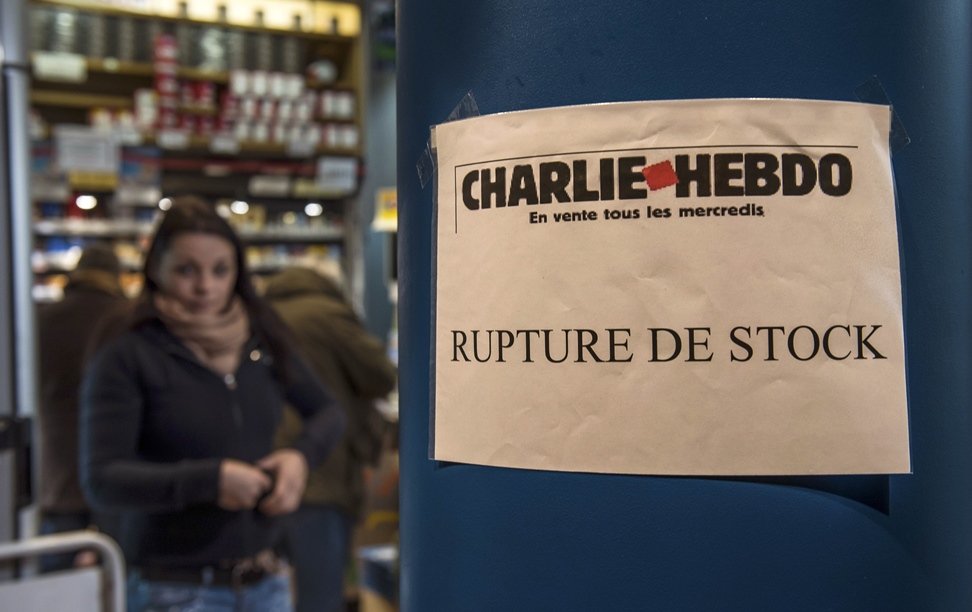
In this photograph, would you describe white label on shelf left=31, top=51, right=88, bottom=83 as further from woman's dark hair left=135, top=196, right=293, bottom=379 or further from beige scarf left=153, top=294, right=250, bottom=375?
beige scarf left=153, top=294, right=250, bottom=375

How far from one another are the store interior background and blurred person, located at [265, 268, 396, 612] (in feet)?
5.78

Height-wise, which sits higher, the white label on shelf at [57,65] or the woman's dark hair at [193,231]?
the white label on shelf at [57,65]

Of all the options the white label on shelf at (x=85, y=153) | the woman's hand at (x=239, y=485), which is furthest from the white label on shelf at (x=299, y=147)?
the woman's hand at (x=239, y=485)

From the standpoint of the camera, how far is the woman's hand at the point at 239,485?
1959mm

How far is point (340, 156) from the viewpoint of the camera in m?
5.90

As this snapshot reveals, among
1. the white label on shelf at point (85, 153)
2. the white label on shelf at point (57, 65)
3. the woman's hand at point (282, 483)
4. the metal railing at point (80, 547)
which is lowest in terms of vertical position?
the metal railing at point (80, 547)

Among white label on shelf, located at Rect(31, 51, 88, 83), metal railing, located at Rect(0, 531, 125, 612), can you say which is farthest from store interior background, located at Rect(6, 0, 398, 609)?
metal railing, located at Rect(0, 531, 125, 612)

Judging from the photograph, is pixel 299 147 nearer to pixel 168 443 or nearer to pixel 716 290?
pixel 168 443

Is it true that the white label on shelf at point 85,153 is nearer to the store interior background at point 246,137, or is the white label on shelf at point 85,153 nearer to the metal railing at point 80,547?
the store interior background at point 246,137

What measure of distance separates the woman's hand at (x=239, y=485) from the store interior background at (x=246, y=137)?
2.55 m

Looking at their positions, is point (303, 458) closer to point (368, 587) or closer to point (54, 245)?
point (368, 587)

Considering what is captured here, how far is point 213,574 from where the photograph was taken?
2012 mm

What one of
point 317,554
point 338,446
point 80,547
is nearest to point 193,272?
point 80,547

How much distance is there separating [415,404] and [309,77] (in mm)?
5882
